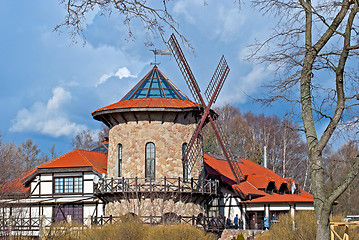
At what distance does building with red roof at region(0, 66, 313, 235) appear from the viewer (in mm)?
28234

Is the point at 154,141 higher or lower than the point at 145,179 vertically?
higher

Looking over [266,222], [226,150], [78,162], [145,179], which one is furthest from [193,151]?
[78,162]

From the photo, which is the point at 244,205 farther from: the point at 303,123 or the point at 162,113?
the point at 303,123

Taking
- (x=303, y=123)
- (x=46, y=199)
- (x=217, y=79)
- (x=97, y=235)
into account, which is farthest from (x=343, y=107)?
(x=46, y=199)

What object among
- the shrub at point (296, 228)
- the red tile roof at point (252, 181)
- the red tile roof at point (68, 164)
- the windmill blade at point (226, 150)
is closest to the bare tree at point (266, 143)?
the red tile roof at point (252, 181)

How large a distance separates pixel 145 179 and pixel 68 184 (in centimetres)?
758

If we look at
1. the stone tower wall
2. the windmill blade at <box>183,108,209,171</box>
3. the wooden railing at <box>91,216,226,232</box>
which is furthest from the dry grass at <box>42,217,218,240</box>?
the windmill blade at <box>183,108,209,171</box>

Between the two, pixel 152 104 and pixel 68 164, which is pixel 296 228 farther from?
pixel 68 164

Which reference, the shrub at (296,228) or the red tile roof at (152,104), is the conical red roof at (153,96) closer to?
the red tile roof at (152,104)

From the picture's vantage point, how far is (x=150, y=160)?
2877 cm

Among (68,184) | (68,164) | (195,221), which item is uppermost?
(68,164)

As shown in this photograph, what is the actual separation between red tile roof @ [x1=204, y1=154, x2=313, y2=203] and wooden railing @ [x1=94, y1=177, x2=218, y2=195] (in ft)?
15.5

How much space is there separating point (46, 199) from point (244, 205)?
13533 millimetres

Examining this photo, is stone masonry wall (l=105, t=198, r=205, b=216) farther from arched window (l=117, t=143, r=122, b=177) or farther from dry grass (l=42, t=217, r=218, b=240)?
dry grass (l=42, t=217, r=218, b=240)
